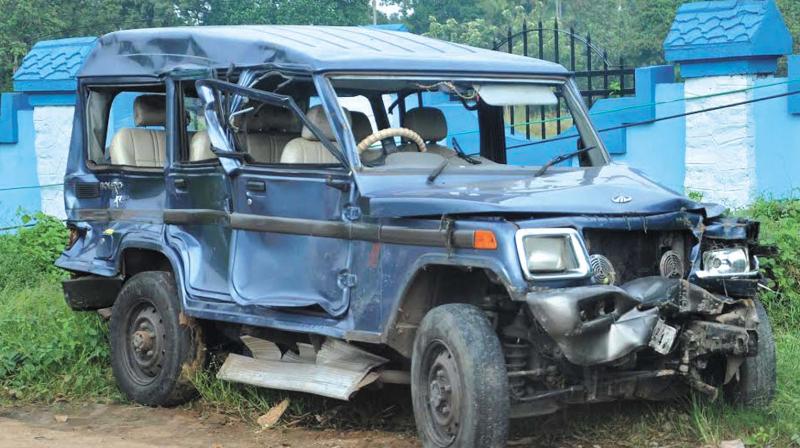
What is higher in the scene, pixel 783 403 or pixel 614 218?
pixel 614 218

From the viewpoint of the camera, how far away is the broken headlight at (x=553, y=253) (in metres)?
5.47

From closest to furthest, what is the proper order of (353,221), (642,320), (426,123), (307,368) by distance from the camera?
(642,320), (353,221), (307,368), (426,123)

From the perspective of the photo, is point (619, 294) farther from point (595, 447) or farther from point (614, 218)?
point (595, 447)

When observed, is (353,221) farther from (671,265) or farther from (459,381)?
(671,265)

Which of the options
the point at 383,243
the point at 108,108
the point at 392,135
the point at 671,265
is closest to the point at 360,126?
the point at 392,135

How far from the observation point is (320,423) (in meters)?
7.09

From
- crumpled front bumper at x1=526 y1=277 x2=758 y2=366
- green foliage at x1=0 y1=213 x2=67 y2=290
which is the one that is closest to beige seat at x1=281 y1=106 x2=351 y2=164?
crumpled front bumper at x1=526 y1=277 x2=758 y2=366

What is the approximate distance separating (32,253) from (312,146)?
15.9ft

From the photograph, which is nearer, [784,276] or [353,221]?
[353,221]

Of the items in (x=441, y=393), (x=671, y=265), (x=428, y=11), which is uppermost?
(x=428, y=11)

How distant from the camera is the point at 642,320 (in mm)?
5457

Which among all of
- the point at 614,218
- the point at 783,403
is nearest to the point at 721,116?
the point at 783,403

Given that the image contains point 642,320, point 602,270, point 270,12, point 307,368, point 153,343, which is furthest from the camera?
point 270,12

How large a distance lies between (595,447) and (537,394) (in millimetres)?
637
